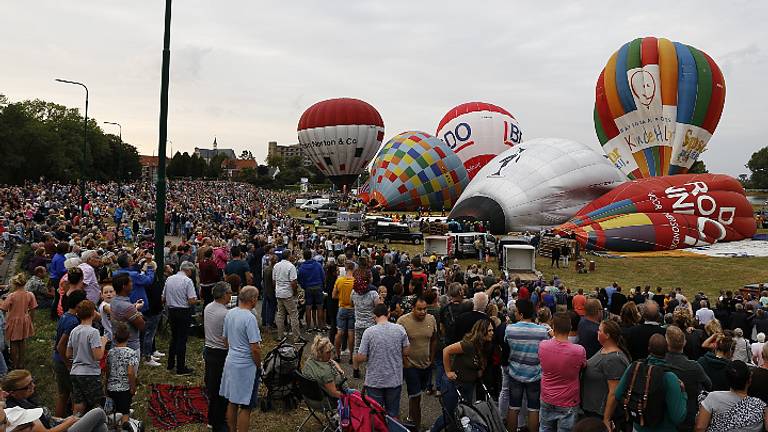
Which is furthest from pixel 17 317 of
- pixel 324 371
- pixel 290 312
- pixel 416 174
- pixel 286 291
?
pixel 416 174

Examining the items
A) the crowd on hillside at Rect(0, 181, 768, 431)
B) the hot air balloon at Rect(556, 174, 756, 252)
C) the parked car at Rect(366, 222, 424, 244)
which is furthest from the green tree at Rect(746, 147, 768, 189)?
the crowd on hillside at Rect(0, 181, 768, 431)

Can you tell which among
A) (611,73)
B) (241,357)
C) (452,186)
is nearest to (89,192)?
(452,186)

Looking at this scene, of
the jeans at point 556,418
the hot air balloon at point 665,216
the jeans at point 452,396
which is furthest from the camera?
the hot air balloon at point 665,216

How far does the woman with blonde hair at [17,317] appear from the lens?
23.4ft

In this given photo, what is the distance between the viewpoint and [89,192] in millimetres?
40906

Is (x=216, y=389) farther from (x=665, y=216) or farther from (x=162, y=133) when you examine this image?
(x=665, y=216)

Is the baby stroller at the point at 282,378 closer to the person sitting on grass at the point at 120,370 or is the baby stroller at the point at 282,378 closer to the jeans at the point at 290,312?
the person sitting on grass at the point at 120,370

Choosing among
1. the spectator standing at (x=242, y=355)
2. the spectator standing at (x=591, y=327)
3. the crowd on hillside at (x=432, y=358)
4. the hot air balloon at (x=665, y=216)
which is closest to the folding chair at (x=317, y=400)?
the crowd on hillside at (x=432, y=358)

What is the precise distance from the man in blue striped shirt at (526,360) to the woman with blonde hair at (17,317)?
19.5 feet

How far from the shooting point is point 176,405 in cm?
652

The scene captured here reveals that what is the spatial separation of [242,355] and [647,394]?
3345 mm

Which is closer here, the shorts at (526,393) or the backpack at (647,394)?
the backpack at (647,394)

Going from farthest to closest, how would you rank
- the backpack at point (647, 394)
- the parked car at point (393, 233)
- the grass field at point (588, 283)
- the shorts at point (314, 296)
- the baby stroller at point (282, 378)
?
1. the parked car at point (393, 233)
2. the shorts at point (314, 296)
3. the baby stroller at point (282, 378)
4. the grass field at point (588, 283)
5. the backpack at point (647, 394)

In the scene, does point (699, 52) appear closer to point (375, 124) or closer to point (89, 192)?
point (375, 124)
